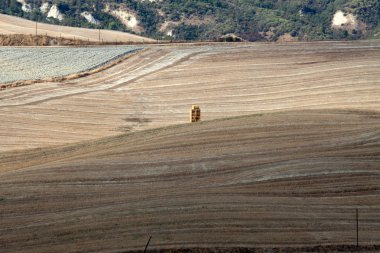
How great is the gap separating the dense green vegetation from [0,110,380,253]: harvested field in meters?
94.7

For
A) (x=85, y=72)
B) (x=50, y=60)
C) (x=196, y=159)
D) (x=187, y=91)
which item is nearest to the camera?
(x=196, y=159)

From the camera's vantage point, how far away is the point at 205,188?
112ft

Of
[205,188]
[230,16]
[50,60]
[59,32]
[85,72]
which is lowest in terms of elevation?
[205,188]

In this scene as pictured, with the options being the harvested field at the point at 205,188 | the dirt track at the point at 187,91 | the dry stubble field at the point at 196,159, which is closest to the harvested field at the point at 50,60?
the dirt track at the point at 187,91

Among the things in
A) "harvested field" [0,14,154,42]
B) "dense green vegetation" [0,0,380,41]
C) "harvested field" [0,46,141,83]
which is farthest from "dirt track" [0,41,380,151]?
"dense green vegetation" [0,0,380,41]

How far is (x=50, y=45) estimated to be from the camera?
84.6 m

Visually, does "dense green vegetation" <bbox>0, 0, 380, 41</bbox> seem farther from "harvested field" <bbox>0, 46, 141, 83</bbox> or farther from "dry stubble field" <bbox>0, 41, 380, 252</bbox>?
"dry stubble field" <bbox>0, 41, 380, 252</bbox>

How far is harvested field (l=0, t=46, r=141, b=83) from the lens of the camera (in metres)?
67.2

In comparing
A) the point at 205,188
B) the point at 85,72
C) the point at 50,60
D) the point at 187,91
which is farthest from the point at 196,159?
the point at 50,60

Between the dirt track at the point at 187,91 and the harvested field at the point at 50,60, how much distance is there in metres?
2.19

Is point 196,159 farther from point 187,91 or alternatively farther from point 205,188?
point 187,91

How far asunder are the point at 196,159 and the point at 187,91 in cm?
2303

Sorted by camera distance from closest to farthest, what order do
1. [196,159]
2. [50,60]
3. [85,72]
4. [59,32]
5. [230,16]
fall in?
[196,159], [85,72], [50,60], [59,32], [230,16]

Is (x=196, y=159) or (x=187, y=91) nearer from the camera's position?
(x=196, y=159)
